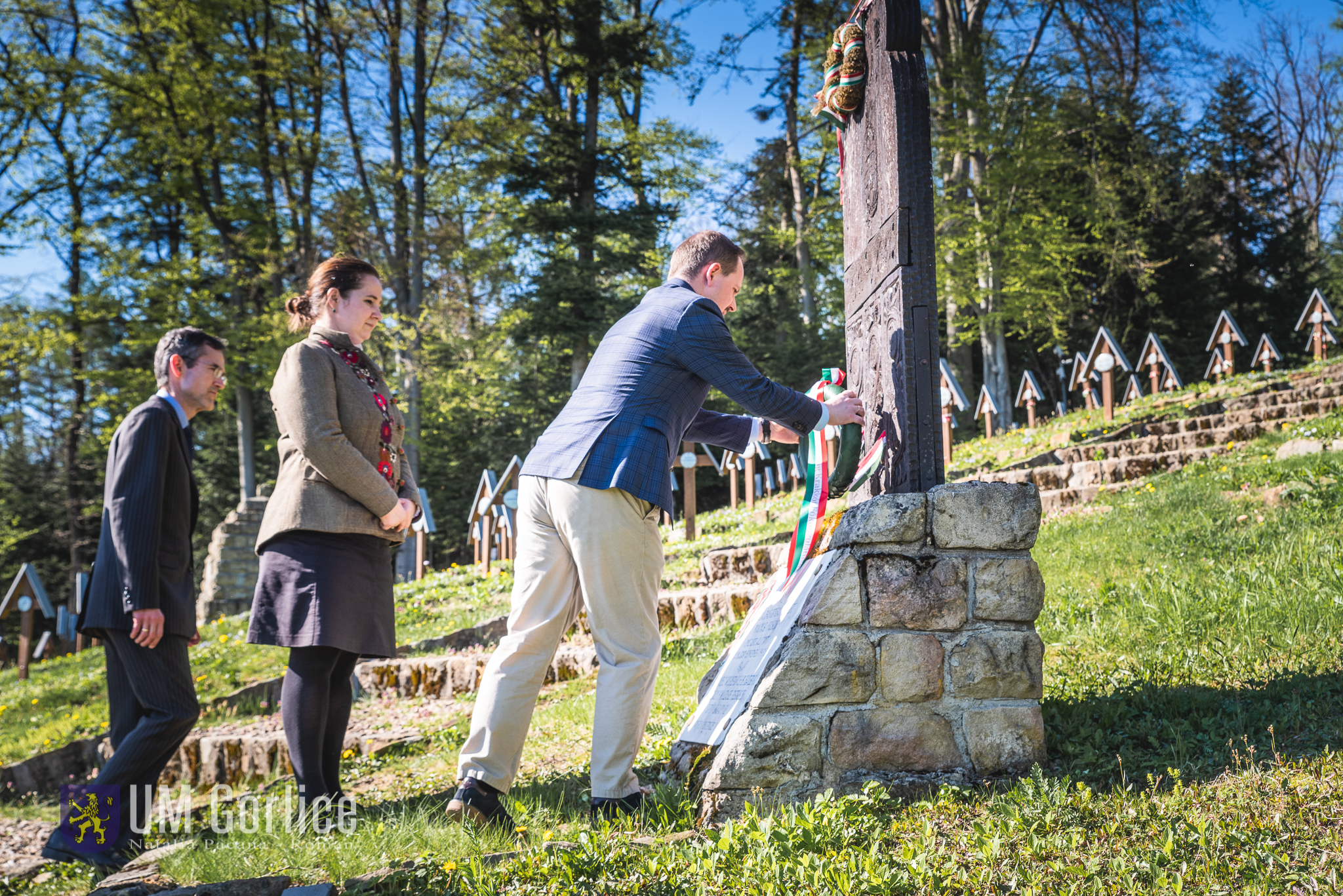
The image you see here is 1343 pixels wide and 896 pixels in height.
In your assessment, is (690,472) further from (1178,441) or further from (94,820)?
(94,820)

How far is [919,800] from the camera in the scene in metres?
2.31

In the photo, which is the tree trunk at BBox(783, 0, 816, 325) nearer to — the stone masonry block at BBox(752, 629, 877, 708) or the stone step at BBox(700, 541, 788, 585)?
the stone step at BBox(700, 541, 788, 585)

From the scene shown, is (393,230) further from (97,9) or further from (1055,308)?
(1055,308)

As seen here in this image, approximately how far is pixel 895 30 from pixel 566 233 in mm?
12961

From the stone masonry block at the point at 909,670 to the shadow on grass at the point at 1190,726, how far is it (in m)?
0.46

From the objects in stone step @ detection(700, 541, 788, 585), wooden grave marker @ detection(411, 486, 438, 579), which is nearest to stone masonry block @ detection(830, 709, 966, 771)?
stone step @ detection(700, 541, 788, 585)

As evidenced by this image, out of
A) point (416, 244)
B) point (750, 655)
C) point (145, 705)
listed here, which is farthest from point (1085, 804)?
point (416, 244)

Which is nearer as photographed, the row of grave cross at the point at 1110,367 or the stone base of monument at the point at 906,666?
the stone base of monument at the point at 906,666

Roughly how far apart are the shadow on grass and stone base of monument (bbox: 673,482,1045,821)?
7.7 inches

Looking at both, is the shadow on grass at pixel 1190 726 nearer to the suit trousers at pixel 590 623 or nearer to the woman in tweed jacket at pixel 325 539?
the suit trousers at pixel 590 623

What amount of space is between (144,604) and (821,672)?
232 cm

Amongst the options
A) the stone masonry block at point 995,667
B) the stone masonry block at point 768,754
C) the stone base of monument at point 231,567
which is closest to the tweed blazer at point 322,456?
the stone masonry block at point 768,754

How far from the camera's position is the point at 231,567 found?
14.0 meters

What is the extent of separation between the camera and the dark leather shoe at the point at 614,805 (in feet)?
8.00
